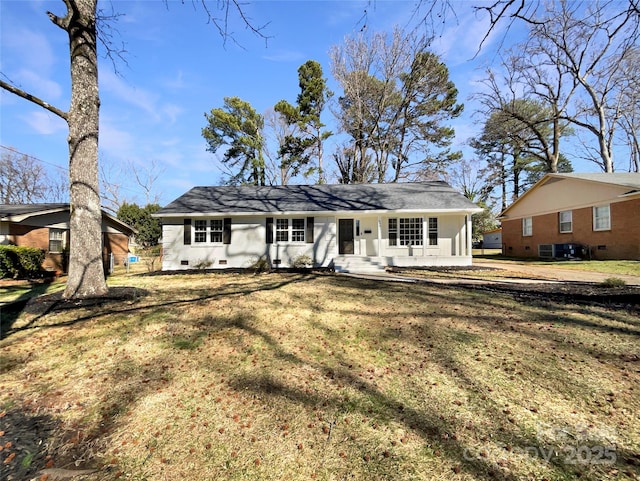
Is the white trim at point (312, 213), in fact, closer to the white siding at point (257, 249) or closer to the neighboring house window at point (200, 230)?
the white siding at point (257, 249)

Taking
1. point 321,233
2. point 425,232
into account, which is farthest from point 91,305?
point 425,232

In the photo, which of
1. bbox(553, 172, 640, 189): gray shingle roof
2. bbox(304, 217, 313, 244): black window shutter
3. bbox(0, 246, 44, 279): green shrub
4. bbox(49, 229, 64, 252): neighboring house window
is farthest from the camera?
bbox(49, 229, 64, 252): neighboring house window

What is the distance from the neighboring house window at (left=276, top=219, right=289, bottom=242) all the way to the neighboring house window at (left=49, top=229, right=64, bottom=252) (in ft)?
34.9

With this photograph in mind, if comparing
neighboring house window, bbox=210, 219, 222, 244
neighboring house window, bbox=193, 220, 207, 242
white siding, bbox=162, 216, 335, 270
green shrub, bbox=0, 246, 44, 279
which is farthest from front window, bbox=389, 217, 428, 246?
green shrub, bbox=0, 246, 44, 279

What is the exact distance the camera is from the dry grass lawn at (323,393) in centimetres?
249

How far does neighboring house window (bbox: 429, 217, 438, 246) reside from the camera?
1473 cm

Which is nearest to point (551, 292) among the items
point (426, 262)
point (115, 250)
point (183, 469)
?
point (426, 262)

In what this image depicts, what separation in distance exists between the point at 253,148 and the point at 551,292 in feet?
86.0

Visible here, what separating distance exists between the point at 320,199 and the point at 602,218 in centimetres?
1424

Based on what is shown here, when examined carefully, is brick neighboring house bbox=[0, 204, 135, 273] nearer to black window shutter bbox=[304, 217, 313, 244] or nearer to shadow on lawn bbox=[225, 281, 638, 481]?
black window shutter bbox=[304, 217, 313, 244]

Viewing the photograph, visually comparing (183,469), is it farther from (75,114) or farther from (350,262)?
(350,262)

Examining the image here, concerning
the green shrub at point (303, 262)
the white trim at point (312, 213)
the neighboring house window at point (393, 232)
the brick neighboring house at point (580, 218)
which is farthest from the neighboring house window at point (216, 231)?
the brick neighboring house at point (580, 218)

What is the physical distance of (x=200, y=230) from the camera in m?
14.2

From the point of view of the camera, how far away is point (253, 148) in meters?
28.8
